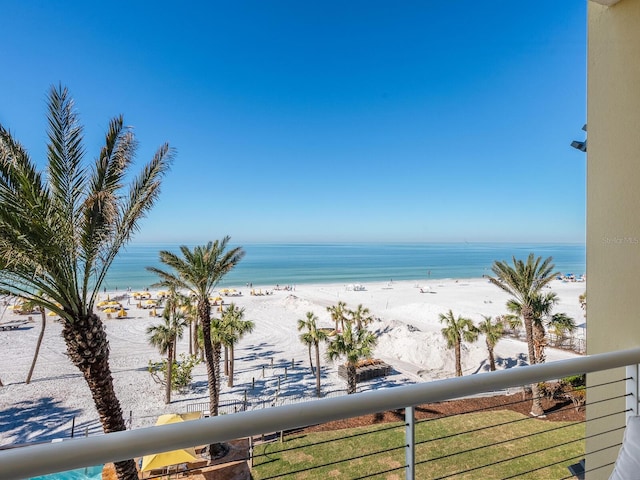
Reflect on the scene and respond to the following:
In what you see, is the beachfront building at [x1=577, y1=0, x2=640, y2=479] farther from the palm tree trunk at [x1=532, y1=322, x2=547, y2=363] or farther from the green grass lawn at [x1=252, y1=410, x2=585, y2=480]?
the palm tree trunk at [x1=532, y1=322, x2=547, y2=363]

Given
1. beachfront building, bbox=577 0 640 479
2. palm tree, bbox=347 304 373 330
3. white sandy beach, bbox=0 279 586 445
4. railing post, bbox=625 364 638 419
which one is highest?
beachfront building, bbox=577 0 640 479

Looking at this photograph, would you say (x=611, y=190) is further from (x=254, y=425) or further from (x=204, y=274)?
(x=204, y=274)

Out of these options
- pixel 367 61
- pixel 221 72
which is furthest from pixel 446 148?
pixel 221 72

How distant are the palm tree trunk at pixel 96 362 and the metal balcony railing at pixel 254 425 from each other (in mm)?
4773

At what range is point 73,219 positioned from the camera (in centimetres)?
448

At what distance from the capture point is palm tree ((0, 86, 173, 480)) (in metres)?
3.96

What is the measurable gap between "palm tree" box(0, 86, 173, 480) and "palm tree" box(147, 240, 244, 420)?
5.03 m

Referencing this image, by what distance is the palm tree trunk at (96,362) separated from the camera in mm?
4582

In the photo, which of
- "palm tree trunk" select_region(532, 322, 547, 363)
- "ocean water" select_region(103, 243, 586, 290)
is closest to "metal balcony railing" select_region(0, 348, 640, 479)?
"palm tree trunk" select_region(532, 322, 547, 363)

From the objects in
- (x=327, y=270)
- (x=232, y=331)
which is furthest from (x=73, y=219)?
(x=327, y=270)

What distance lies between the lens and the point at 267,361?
50.0 ft

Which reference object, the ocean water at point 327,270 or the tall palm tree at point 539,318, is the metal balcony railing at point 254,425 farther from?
the ocean water at point 327,270

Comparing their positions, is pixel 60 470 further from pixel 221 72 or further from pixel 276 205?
pixel 276 205

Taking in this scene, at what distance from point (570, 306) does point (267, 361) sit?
2171cm
